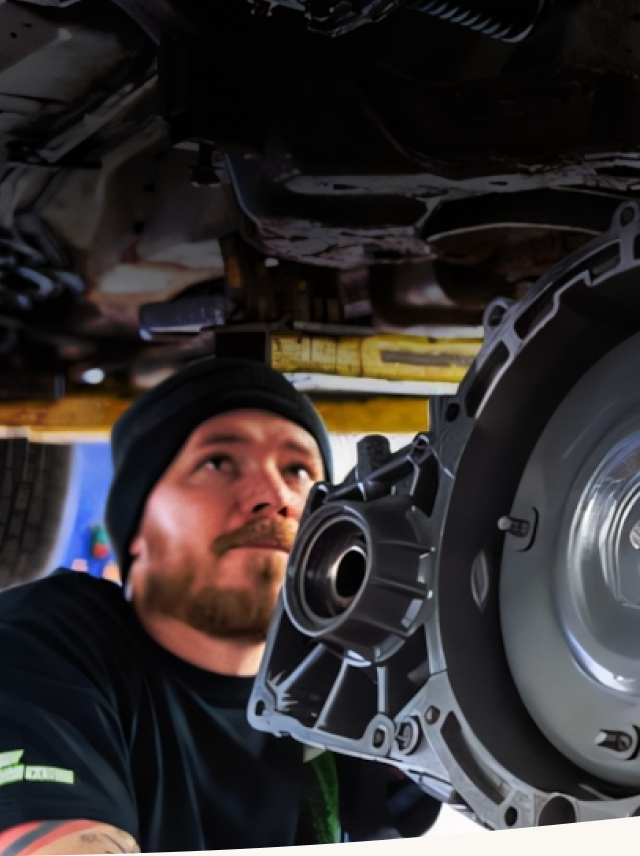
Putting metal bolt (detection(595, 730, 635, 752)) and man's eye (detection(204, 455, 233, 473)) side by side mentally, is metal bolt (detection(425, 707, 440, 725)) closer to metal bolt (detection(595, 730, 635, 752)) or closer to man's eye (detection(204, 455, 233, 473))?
metal bolt (detection(595, 730, 635, 752))

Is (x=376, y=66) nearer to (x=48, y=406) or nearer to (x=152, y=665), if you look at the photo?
(x=48, y=406)

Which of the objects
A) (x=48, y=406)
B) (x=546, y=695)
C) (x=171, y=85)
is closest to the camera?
(x=546, y=695)

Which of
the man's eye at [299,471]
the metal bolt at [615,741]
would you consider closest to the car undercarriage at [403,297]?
the metal bolt at [615,741]

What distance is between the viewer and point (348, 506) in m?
1.10

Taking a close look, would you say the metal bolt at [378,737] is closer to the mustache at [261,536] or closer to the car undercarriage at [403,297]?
the car undercarriage at [403,297]

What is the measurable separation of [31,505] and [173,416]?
7.4 inches

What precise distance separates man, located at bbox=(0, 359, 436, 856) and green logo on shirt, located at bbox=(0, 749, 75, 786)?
1.7 inches

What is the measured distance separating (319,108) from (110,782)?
75cm

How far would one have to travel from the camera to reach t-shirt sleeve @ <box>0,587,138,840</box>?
3.86 feet

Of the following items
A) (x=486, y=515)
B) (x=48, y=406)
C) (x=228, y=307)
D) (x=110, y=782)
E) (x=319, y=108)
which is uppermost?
(x=319, y=108)

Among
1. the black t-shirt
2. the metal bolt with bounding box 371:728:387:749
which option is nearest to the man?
the black t-shirt

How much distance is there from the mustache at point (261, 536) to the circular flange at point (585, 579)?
0.30 m

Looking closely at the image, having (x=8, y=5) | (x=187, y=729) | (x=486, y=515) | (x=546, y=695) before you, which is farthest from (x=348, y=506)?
(x=8, y=5)

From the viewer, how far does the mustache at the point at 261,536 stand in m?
1.29
